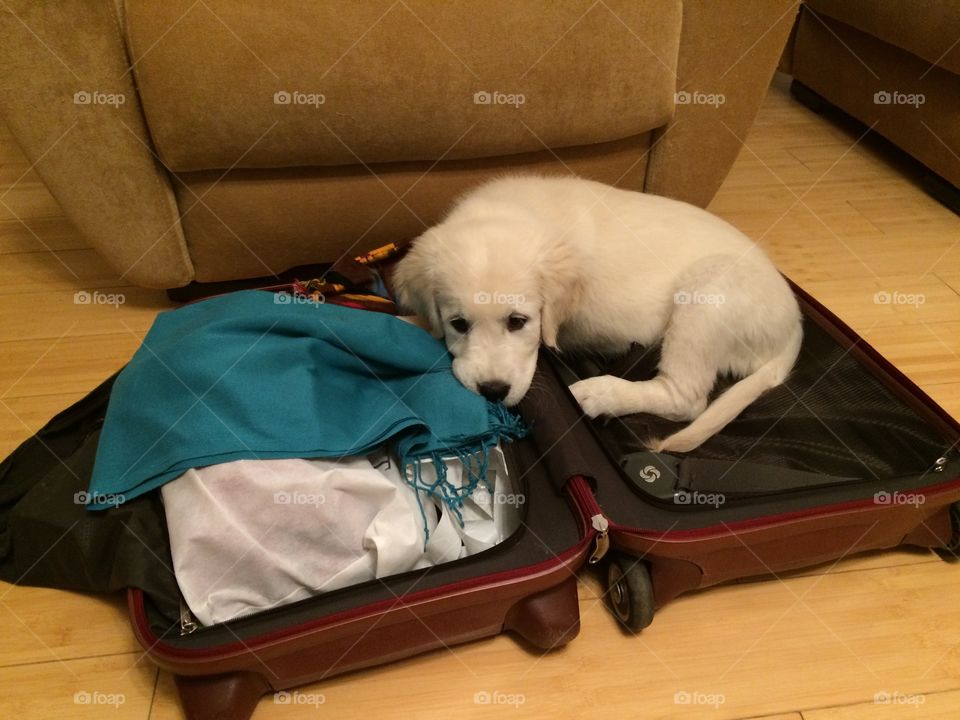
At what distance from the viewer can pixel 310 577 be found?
1253 mm

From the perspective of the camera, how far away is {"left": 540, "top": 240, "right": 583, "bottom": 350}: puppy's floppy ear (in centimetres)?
153

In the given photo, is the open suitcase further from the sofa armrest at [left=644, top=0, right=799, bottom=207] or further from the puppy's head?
the sofa armrest at [left=644, top=0, right=799, bottom=207]

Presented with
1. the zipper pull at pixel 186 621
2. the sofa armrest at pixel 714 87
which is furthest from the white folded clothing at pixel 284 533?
the sofa armrest at pixel 714 87

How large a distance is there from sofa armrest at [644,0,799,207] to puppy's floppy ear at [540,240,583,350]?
875 mm

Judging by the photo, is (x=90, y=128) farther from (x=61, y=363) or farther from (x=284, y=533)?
(x=284, y=533)

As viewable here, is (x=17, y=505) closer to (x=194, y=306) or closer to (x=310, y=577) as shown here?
(x=194, y=306)

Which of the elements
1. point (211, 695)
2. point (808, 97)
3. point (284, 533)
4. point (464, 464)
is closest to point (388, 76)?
point (464, 464)

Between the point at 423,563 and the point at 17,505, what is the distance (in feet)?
2.87

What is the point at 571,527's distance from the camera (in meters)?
1.27

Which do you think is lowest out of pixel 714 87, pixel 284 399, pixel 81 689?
pixel 81 689

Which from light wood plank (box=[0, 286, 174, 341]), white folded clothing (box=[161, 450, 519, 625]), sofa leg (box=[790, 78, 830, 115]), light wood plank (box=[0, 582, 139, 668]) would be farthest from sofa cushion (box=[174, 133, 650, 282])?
sofa leg (box=[790, 78, 830, 115])

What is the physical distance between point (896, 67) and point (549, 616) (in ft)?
9.77

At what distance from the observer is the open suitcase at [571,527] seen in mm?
1149

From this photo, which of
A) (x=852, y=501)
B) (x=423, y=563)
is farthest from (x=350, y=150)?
(x=852, y=501)
